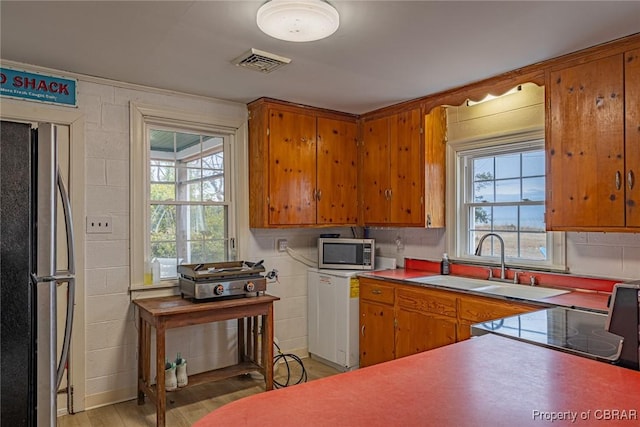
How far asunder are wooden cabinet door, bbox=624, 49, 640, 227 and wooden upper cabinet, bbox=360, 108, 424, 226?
5.02ft

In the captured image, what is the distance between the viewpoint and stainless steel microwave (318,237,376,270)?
4.03m

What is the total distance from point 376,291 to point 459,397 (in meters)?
2.50

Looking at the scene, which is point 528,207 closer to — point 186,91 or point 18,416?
point 186,91

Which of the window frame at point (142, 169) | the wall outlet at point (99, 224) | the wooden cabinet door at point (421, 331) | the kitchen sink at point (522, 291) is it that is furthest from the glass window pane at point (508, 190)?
the wall outlet at point (99, 224)

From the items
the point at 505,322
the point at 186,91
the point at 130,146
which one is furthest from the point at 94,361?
the point at 505,322

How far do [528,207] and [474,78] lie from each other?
1083 mm

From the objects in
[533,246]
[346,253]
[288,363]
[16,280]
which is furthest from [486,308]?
[16,280]

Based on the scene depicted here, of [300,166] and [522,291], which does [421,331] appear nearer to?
[522,291]

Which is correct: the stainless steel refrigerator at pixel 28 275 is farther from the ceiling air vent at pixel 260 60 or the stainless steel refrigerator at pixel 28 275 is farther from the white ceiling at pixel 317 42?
the ceiling air vent at pixel 260 60

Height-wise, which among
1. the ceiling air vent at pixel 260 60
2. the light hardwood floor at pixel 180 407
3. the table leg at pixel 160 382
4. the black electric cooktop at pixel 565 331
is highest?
the ceiling air vent at pixel 260 60

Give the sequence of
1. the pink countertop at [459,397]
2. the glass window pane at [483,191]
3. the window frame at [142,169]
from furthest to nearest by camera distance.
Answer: the glass window pane at [483,191]
the window frame at [142,169]
the pink countertop at [459,397]

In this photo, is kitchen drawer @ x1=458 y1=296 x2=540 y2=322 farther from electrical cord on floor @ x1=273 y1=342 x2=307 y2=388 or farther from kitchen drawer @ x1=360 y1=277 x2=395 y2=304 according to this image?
electrical cord on floor @ x1=273 y1=342 x2=307 y2=388

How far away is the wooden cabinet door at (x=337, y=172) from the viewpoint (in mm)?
4055

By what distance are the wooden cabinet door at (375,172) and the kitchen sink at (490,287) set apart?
30.7 inches
